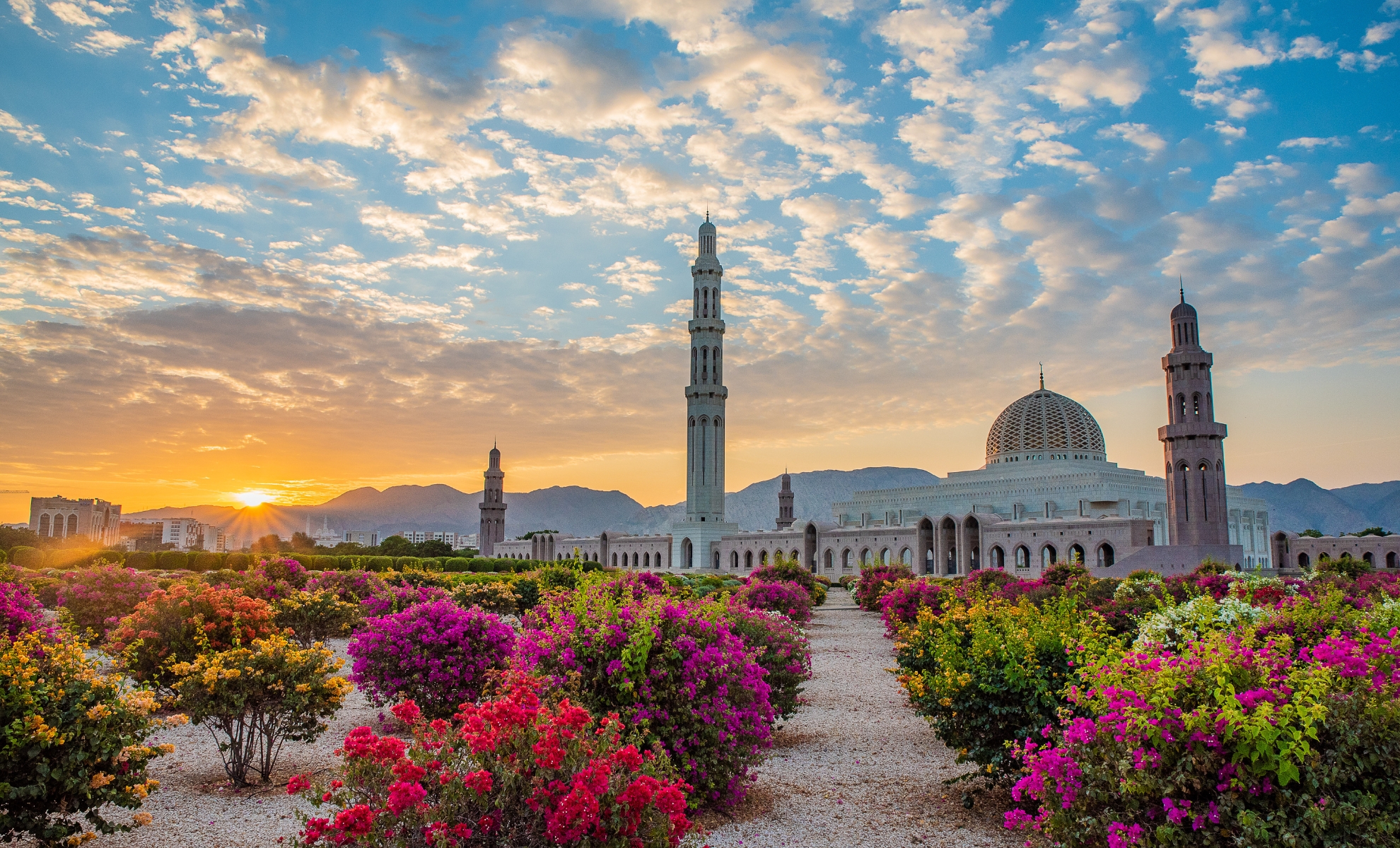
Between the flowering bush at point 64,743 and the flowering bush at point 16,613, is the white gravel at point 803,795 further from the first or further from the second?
the flowering bush at point 16,613

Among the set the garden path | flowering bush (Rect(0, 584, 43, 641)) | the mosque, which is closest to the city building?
the mosque

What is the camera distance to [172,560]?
122 feet

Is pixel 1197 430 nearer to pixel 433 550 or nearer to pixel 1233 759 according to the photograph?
pixel 1233 759

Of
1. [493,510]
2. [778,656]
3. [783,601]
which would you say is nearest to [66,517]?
[493,510]

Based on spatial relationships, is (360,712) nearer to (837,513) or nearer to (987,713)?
(987,713)

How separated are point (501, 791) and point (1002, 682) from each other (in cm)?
413

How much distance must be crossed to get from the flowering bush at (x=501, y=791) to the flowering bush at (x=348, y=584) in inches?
602

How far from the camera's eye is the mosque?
130 ft

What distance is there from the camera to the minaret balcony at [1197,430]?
39219 millimetres

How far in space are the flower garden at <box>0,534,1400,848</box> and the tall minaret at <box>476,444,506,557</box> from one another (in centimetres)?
7536

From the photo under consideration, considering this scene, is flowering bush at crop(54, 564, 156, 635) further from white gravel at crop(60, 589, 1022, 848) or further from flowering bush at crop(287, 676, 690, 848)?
flowering bush at crop(287, 676, 690, 848)

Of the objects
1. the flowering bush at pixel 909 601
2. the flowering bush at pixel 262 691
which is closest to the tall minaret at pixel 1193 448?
the flowering bush at pixel 909 601

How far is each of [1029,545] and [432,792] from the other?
4741 cm

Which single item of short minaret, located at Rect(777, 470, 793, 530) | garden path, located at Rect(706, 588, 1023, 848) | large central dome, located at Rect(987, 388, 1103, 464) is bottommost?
garden path, located at Rect(706, 588, 1023, 848)
